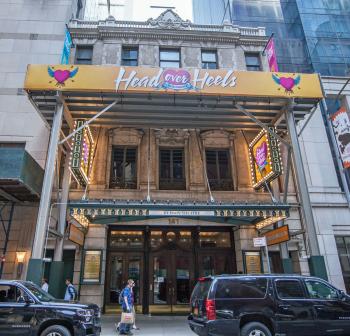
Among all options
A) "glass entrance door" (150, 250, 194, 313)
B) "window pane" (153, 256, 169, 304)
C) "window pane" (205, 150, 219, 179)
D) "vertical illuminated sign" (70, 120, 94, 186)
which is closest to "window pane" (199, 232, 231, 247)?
"glass entrance door" (150, 250, 194, 313)

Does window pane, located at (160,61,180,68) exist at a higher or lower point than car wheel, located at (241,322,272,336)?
higher

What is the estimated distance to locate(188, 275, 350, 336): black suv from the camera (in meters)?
7.73

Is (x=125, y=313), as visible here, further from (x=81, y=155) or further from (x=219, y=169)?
(x=219, y=169)

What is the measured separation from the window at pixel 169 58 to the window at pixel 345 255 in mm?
14187

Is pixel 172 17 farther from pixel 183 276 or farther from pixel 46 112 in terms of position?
pixel 183 276

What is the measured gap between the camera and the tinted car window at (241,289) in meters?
8.02

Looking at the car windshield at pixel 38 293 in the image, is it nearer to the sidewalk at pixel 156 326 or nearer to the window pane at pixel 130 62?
the sidewalk at pixel 156 326

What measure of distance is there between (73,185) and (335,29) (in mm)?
24558

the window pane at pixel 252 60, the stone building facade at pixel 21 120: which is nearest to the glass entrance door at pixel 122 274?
the stone building facade at pixel 21 120

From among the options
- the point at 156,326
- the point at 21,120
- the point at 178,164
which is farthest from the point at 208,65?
the point at 156,326

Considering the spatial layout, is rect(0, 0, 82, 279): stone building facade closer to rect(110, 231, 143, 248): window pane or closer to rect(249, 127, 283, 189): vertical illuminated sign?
rect(110, 231, 143, 248): window pane

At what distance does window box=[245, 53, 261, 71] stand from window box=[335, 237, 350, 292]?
11.6m

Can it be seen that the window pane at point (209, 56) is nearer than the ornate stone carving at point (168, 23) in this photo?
Yes

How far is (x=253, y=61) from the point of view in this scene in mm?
19875
